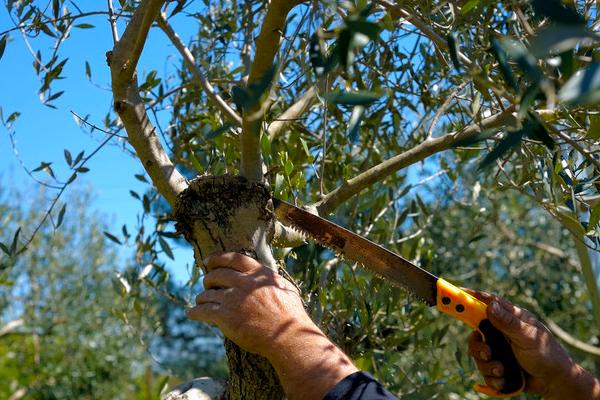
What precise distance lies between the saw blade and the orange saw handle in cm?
10

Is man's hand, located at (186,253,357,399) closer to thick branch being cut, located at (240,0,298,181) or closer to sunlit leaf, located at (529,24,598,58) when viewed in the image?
thick branch being cut, located at (240,0,298,181)

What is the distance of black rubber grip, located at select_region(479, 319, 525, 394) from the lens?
6.91 feet

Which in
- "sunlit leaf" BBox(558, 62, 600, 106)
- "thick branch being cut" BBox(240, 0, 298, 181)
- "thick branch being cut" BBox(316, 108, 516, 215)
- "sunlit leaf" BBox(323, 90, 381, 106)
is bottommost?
"sunlit leaf" BBox(558, 62, 600, 106)

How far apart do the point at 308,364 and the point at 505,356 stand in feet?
2.44

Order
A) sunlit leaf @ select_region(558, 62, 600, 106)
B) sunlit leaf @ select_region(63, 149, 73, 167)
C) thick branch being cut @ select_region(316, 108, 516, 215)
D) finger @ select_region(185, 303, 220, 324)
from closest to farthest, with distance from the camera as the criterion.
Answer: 1. sunlit leaf @ select_region(558, 62, 600, 106)
2. finger @ select_region(185, 303, 220, 324)
3. thick branch being cut @ select_region(316, 108, 516, 215)
4. sunlit leaf @ select_region(63, 149, 73, 167)

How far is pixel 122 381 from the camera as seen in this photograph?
12.7m

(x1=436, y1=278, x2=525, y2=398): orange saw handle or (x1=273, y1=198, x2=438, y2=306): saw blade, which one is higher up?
(x1=273, y1=198, x2=438, y2=306): saw blade

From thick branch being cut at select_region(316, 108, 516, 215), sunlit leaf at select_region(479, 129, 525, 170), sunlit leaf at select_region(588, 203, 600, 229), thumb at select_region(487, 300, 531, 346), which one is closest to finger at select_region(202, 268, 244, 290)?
thick branch being cut at select_region(316, 108, 516, 215)

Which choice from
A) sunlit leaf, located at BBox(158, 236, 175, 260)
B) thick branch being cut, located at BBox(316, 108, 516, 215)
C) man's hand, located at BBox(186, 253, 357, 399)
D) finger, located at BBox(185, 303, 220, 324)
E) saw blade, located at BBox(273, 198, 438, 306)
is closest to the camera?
man's hand, located at BBox(186, 253, 357, 399)

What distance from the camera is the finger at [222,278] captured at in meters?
1.88

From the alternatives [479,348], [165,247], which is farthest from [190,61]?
[479,348]

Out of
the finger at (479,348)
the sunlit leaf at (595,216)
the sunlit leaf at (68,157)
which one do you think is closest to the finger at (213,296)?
the finger at (479,348)

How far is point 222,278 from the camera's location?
1900 millimetres

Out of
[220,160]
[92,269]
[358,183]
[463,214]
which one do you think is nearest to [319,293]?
[358,183]
